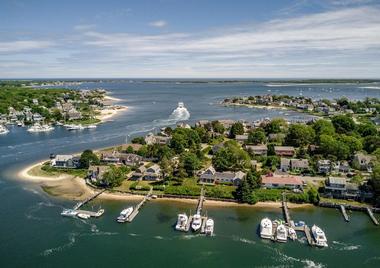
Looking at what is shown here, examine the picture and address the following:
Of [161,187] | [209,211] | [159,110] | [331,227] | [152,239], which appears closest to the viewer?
[152,239]

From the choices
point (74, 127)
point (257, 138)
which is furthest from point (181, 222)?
point (74, 127)

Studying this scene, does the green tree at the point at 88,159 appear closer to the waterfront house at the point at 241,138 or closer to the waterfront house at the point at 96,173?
the waterfront house at the point at 96,173

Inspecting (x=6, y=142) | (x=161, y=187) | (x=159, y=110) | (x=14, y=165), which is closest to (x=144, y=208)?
(x=161, y=187)

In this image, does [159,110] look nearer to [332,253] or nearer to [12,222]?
[12,222]

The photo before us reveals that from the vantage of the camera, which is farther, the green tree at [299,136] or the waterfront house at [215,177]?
the green tree at [299,136]

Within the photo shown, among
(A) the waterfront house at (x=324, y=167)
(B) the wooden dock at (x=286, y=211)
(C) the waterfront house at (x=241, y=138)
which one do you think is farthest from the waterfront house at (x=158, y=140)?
(B) the wooden dock at (x=286, y=211)

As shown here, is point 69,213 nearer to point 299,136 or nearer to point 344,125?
point 299,136
